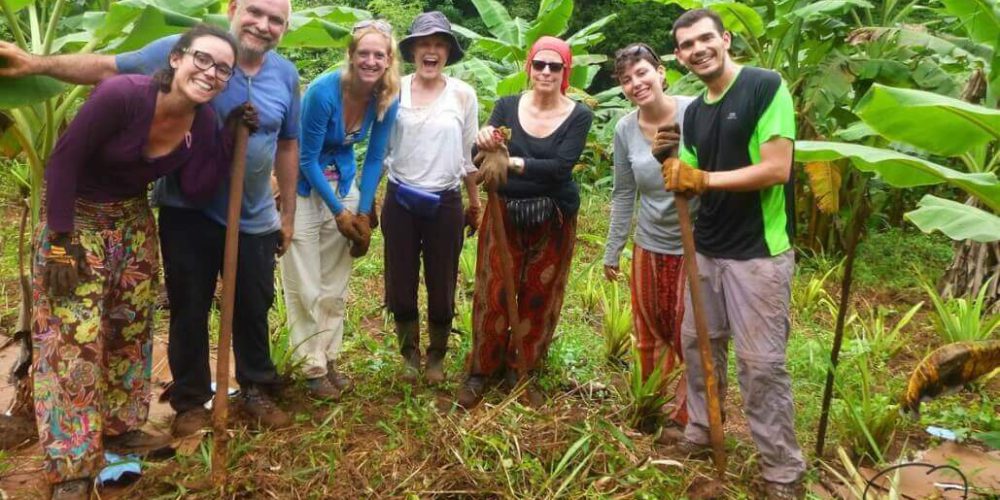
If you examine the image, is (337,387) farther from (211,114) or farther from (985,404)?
(985,404)

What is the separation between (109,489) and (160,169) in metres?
1.17

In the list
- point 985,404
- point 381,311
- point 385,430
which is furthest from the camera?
point 381,311

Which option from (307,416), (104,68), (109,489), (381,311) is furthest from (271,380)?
(381,311)

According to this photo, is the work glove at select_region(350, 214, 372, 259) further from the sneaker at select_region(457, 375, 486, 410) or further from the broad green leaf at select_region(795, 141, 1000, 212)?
the broad green leaf at select_region(795, 141, 1000, 212)

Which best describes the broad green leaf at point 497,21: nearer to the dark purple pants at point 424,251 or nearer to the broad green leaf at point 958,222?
the dark purple pants at point 424,251

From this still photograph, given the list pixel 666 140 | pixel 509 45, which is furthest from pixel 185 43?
pixel 509 45

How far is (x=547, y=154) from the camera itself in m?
3.22

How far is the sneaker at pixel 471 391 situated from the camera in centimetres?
345

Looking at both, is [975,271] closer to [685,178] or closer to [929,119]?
[929,119]

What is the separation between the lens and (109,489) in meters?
2.67

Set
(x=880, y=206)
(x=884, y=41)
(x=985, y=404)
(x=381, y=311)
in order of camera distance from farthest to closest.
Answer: (x=880, y=206), (x=884, y=41), (x=381, y=311), (x=985, y=404)

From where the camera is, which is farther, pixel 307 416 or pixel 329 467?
pixel 307 416

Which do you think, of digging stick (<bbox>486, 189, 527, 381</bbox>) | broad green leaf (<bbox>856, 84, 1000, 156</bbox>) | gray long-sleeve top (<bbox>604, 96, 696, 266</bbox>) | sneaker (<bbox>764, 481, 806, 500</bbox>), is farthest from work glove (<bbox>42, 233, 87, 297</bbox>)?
broad green leaf (<bbox>856, 84, 1000, 156</bbox>)

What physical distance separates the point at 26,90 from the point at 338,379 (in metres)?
1.85
